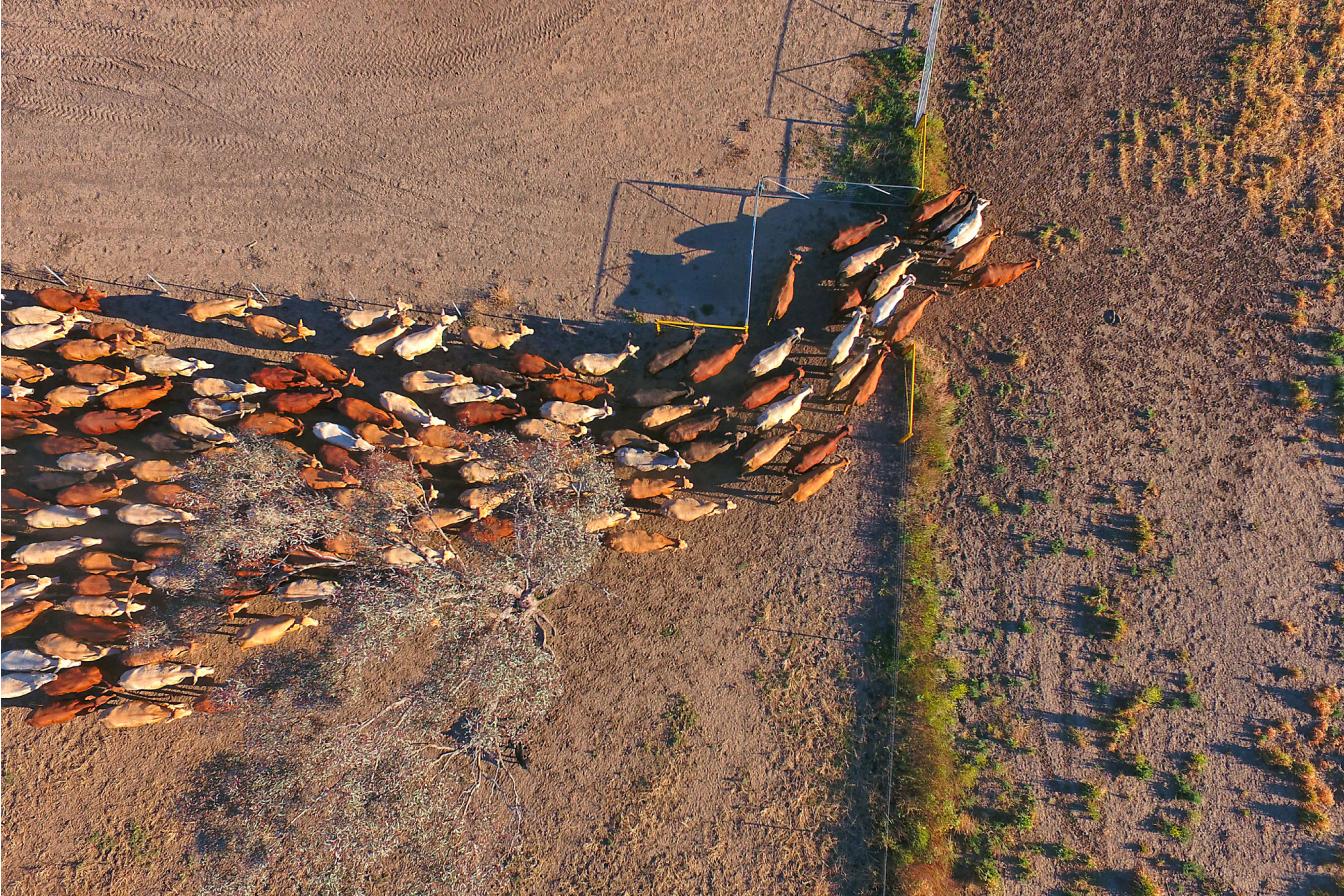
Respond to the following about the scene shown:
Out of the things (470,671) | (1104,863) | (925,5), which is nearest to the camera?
(470,671)

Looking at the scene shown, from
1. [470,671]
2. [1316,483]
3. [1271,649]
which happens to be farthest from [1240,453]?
[470,671]

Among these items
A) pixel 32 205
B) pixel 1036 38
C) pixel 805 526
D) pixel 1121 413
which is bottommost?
pixel 805 526

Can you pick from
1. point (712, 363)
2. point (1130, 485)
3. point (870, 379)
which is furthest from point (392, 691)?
point (1130, 485)

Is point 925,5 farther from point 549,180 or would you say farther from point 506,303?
point 506,303

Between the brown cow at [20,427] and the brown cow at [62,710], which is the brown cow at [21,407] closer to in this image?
the brown cow at [20,427]

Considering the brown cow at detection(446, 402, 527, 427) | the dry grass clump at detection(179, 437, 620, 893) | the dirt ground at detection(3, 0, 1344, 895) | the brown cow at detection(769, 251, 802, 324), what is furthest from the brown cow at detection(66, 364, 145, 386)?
the brown cow at detection(769, 251, 802, 324)

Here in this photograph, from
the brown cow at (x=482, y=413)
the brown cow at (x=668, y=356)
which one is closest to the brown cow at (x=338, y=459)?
the brown cow at (x=482, y=413)

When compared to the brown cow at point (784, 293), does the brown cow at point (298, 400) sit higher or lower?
lower
